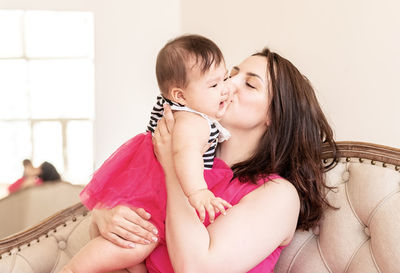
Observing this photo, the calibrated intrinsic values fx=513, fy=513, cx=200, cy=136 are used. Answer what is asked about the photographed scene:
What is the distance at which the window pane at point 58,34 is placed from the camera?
9.95 ft

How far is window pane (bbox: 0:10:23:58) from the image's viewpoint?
2.98m

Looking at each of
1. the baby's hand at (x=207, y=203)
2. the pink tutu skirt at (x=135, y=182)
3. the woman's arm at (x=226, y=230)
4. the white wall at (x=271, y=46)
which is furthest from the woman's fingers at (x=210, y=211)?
the white wall at (x=271, y=46)

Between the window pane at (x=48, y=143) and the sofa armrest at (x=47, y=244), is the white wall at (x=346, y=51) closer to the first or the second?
the sofa armrest at (x=47, y=244)

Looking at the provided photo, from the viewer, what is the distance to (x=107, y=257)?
1.54m

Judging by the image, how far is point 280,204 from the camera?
1557 mm

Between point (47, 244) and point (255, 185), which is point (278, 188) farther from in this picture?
point (47, 244)

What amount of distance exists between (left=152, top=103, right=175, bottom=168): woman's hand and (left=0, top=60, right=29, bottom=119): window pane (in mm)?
1803

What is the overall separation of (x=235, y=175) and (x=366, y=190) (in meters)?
0.43

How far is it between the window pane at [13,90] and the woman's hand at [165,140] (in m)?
1.80

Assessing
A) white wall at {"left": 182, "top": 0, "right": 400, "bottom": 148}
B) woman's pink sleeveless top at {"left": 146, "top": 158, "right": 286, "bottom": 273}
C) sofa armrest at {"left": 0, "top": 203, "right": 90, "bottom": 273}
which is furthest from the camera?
sofa armrest at {"left": 0, "top": 203, "right": 90, "bottom": 273}

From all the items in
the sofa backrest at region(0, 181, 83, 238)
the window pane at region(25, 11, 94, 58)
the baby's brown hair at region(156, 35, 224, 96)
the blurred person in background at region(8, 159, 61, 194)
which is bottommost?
the sofa backrest at region(0, 181, 83, 238)

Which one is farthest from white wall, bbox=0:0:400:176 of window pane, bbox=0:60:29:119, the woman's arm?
the woman's arm

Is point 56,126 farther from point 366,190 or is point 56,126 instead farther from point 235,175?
point 366,190

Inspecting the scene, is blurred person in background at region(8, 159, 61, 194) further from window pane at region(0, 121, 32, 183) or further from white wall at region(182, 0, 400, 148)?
white wall at region(182, 0, 400, 148)
